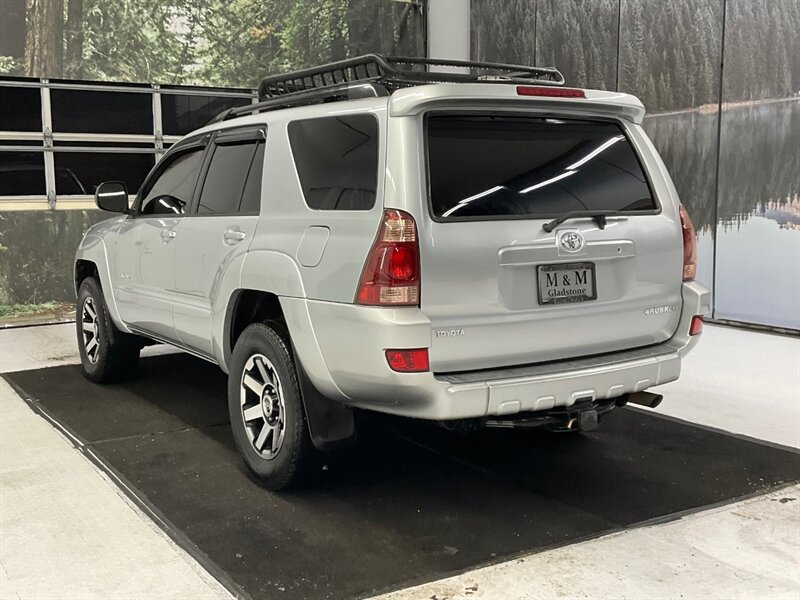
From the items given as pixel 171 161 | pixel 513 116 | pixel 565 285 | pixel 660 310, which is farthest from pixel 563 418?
pixel 171 161

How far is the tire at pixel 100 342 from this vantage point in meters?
5.66

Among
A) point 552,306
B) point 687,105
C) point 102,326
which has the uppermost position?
point 687,105

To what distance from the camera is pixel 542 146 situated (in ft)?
11.2

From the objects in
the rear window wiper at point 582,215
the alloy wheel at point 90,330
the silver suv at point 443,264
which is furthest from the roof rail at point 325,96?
the alloy wheel at point 90,330

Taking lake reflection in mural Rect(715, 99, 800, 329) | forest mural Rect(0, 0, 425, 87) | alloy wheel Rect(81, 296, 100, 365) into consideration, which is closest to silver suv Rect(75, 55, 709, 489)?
alloy wheel Rect(81, 296, 100, 365)

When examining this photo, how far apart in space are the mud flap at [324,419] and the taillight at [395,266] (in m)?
0.58

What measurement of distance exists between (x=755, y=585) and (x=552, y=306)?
4.06 ft

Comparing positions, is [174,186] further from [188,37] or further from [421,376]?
[188,37]

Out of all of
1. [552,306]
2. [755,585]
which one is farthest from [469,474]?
[755,585]

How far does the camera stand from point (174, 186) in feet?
16.1

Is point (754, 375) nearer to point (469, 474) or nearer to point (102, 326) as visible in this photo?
A: point (469, 474)

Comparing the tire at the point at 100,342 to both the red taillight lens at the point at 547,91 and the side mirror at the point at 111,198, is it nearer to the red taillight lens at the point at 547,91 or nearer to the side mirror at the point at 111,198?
the side mirror at the point at 111,198

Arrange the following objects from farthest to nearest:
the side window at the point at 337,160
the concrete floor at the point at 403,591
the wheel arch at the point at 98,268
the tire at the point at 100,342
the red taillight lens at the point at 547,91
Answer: the tire at the point at 100,342 → the wheel arch at the point at 98,268 → the red taillight lens at the point at 547,91 → the side window at the point at 337,160 → the concrete floor at the point at 403,591

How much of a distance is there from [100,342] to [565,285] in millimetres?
3682
